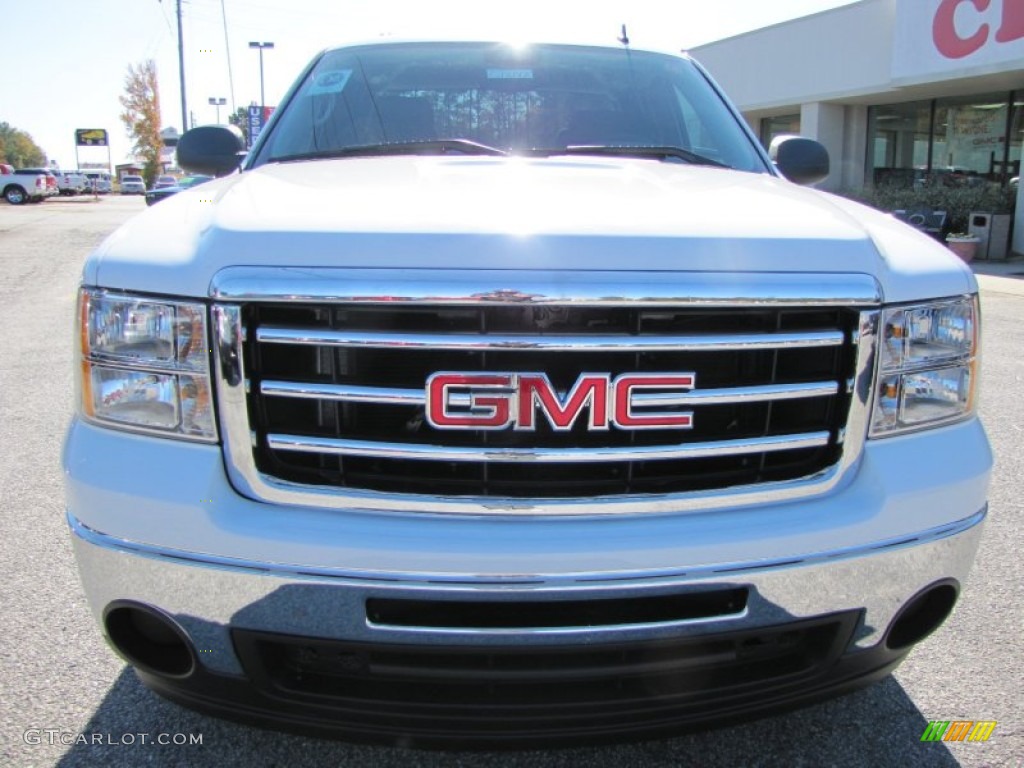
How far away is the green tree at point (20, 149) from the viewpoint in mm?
114188

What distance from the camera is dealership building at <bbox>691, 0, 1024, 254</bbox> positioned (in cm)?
1593

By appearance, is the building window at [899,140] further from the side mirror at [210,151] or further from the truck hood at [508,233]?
the truck hood at [508,233]

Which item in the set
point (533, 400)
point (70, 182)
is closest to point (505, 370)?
point (533, 400)

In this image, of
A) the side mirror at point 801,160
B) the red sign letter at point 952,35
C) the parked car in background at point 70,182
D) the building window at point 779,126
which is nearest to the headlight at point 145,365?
the side mirror at point 801,160

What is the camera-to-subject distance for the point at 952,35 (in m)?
16.3

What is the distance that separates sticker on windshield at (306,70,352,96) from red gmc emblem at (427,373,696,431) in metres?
1.90

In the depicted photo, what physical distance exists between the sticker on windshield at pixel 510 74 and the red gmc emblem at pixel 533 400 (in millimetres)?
1884

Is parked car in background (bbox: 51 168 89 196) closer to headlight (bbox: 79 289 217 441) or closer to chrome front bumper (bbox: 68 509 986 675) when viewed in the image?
headlight (bbox: 79 289 217 441)

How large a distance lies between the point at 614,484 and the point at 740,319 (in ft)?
1.41

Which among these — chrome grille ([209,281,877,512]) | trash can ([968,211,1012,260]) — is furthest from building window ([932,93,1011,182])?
chrome grille ([209,281,877,512])

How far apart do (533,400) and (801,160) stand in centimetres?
213

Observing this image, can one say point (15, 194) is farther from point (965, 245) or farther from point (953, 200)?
point (965, 245)

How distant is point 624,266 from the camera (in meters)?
1.67

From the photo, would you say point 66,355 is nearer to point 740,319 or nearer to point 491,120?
point 491,120
